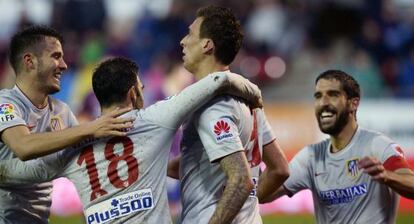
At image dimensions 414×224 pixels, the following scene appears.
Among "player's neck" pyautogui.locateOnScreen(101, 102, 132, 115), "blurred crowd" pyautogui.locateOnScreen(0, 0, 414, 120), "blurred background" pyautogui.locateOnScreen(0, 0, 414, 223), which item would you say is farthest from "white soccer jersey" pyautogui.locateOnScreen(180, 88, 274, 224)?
"blurred crowd" pyautogui.locateOnScreen(0, 0, 414, 120)

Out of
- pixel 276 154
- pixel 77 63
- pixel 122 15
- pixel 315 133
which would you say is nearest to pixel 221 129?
pixel 276 154

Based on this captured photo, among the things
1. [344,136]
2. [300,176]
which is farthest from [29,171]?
[344,136]

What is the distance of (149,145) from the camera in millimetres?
5812

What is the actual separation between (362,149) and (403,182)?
663 millimetres

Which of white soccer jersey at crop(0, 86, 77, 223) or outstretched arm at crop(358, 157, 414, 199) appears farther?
white soccer jersey at crop(0, 86, 77, 223)

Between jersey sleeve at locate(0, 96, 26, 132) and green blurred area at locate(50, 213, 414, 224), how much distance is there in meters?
7.22

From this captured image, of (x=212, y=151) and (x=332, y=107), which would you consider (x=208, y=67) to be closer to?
(x=212, y=151)

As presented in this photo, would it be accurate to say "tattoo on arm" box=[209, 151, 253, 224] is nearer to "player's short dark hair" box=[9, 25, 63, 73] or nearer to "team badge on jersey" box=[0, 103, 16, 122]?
"team badge on jersey" box=[0, 103, 16, 122]

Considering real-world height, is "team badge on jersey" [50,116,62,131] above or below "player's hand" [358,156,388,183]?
above

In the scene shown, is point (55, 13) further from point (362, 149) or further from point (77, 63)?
point (362, 149)

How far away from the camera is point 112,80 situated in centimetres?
579

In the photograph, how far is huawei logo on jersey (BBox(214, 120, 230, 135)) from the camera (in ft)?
18.8

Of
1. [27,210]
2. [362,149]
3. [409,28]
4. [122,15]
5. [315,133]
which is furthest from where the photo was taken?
[122,15]

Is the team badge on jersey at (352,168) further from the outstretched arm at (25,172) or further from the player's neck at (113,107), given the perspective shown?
the outstretched arm at (25,172)
